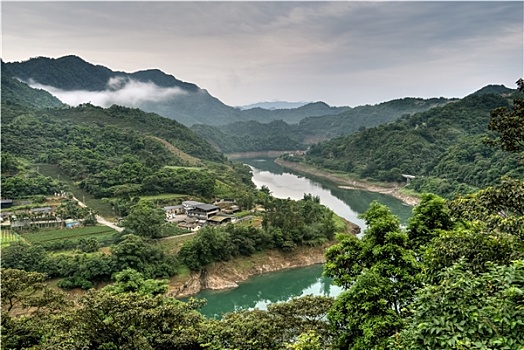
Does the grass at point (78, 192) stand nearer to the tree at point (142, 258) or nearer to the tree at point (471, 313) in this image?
the tree at point (142, 258)

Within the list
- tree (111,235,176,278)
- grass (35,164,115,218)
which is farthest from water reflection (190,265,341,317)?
grass (35,164,115,218)

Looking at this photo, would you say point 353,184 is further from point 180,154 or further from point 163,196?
point 163,196

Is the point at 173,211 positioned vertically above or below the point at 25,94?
below

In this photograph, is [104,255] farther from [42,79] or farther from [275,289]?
[42,79]

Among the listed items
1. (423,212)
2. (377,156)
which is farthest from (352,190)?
(423,212)

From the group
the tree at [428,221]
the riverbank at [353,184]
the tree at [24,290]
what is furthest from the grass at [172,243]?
the riverbank at [353,184]

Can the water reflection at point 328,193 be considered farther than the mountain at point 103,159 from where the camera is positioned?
Yes

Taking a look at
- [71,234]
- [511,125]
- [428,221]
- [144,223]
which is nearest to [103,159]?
[71,234]
